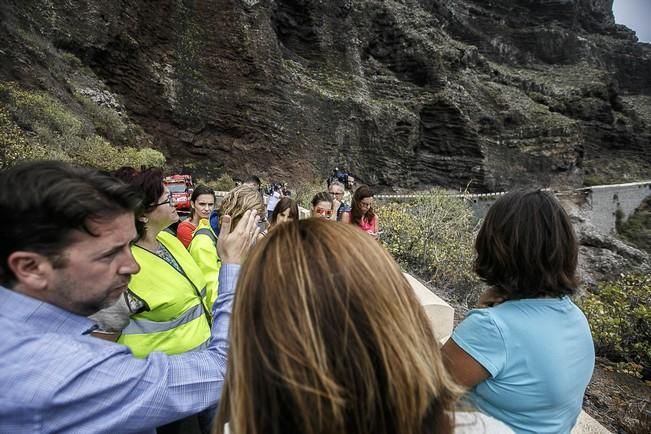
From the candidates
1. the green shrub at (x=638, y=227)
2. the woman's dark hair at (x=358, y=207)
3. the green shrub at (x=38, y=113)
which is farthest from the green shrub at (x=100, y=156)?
the green shrub at (x=638, y=227)

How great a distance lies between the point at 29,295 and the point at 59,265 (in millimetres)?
109

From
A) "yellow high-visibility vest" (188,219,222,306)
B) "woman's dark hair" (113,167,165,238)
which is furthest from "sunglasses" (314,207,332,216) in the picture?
"woman's dark hair" (113,167,165,238)

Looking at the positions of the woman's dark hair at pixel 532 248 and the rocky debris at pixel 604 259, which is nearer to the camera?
the woman's dark hair at pixel 532 248

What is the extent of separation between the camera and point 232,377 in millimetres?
764

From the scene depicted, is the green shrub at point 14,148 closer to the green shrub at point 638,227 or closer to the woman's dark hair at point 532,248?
the woman's dark hair at point 532,248

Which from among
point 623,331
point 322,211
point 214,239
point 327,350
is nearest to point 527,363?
point 327,350

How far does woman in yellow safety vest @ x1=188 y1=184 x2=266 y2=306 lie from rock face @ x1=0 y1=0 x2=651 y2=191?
34.9ft

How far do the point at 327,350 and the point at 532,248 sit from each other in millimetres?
1022

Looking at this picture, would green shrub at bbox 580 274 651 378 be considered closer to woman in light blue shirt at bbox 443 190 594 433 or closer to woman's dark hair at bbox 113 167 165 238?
woman in light blue shirt at bbox 443 190 594 433

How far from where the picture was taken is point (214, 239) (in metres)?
2.57

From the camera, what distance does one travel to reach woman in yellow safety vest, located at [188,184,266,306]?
7.14ft

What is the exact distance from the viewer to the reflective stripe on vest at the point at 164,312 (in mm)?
1660

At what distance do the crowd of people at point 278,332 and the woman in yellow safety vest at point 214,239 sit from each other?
1.22ft

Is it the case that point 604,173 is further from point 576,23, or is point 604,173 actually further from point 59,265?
point 59,265
